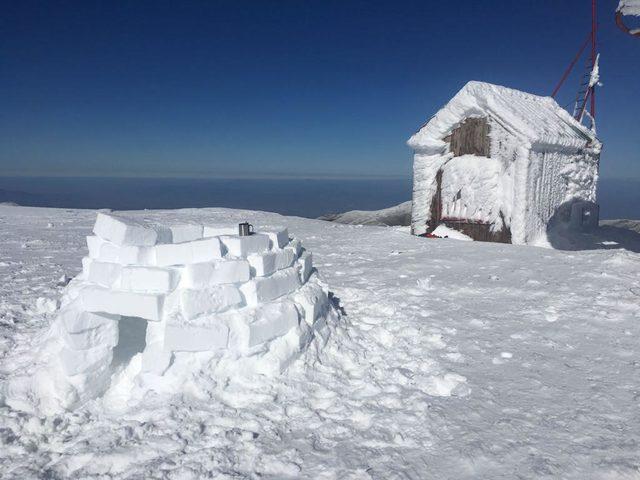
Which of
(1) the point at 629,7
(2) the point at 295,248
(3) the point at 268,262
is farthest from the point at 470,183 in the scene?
(3) the point at 268,262

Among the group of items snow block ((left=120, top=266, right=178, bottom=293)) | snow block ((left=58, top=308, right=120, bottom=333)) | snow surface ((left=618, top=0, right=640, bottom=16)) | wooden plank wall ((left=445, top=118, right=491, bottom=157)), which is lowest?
snow block ((left=58, top=308, right=120, bottom=333))

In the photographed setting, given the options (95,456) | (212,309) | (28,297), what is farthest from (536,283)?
(28,297)

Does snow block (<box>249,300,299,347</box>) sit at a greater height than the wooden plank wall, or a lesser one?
lesser

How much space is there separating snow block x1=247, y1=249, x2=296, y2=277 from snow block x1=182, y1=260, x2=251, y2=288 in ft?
0.48

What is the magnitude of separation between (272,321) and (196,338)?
1.78 ft

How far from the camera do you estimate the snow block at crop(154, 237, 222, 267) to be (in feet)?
11.2

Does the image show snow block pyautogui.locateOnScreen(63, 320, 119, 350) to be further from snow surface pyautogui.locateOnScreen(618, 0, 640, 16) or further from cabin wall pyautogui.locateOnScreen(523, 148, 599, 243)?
cabin wall pyautogui.locateOnScreen(523, 148, 599, 243)

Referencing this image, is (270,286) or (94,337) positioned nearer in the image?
(94,337)

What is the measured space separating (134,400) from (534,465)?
7.80ft

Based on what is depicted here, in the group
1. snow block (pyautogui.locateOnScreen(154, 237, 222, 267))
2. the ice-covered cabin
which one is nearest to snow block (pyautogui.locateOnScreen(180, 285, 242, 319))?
snow block (pyautogui.locateOnScreen(154, 237, 222, 267))

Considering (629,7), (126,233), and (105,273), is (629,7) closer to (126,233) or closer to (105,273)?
(126,233)

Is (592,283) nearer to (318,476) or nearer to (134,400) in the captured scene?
(318,476)

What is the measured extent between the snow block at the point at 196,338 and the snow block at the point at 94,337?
442 mm

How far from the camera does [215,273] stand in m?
3.40
